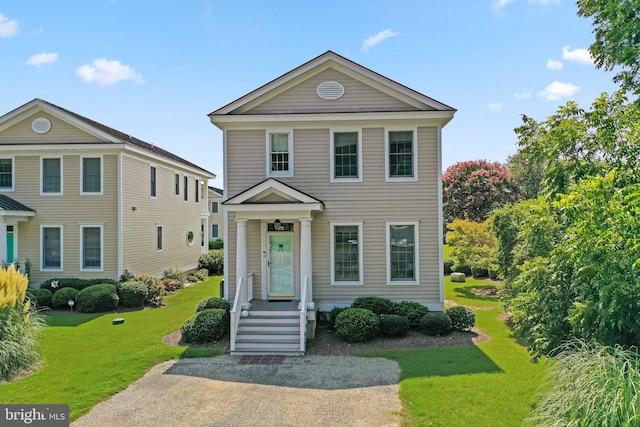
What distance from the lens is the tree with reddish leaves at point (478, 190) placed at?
124ft

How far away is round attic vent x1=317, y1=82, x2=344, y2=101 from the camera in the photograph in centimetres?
1330

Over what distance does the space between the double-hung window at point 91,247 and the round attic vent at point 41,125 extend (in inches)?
182

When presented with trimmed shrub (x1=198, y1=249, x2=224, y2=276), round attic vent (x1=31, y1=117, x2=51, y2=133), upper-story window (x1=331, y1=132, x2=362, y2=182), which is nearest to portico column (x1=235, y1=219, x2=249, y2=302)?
upper-story window (x1=331, y1=132, x2=362, y2=182)

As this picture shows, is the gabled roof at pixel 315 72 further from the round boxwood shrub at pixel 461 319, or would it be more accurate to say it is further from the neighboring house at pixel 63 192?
the neighboring house at pixel 63 192

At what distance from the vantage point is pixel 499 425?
629cm

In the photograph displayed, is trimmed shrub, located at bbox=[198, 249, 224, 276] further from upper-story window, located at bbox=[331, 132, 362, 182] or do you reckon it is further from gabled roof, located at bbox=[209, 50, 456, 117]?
upper-story window, located at bbox=[331, 132, 362, 182]

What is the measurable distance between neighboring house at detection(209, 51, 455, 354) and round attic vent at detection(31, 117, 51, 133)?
31.1 feet

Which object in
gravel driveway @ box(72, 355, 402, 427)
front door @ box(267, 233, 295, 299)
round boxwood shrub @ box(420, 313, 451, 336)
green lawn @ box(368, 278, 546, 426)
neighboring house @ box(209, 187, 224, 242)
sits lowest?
gravel driveway @ box(72, 355, 402, 427)

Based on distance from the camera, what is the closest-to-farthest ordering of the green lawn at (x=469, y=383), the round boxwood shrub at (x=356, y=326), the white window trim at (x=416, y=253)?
the green lawn at (x=469, y=383) → the round boxwood shrub at (x=356, y=326) → the white window trim at (x=416, y=253)

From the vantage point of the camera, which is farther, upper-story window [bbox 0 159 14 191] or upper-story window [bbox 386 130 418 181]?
upper-story window [bbox 0 159 14 191]

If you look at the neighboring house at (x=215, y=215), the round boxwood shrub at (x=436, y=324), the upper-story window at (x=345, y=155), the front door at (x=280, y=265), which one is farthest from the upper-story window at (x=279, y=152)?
the neighboring house at (x=215, y=215)

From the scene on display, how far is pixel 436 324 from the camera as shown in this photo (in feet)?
37.8

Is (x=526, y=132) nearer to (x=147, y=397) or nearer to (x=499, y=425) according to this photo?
(x=499, y=425)

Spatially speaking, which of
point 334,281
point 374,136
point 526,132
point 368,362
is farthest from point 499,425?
point 374,136
